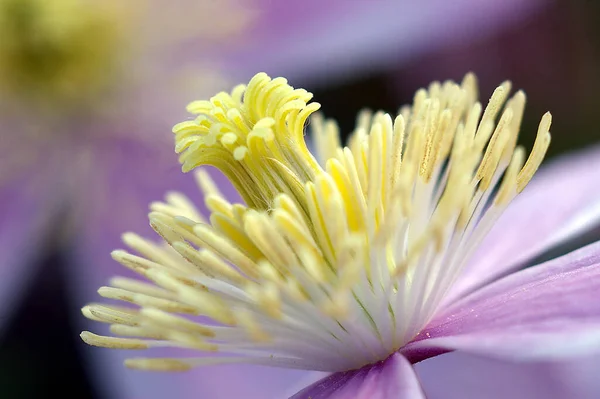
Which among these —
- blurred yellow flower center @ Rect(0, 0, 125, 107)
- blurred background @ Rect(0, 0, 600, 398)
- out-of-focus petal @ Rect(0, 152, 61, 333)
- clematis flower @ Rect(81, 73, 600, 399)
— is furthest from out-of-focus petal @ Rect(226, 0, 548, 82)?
clematis flower @ Rect(81, 73, 600, 399)

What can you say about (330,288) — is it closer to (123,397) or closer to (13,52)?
(123,397)

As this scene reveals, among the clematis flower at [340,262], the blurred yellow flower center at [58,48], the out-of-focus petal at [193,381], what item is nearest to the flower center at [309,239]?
the clematis flower at [340,262]

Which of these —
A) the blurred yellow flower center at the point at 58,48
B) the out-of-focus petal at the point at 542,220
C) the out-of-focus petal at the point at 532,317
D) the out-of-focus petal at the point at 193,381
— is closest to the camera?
the out-of-focus petal at the point at 532,317

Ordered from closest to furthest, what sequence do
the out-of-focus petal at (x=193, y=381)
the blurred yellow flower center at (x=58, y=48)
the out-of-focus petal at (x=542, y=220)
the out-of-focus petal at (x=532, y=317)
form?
the out-of-focus petal at (x=532, y=317) < the out-of-focus petal at (x=542, y=220) < the out-of-focus petal at (x=193, y=381) < the blurred yellow flower center at (x=58, y=48)

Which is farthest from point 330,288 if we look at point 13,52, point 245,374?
point 13,52

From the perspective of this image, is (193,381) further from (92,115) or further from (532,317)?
(532,317)

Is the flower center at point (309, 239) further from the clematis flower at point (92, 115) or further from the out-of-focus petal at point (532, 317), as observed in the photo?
the clematis flower at point (92, 115)

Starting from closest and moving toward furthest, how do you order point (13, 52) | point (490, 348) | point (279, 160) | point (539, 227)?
point (490, 348), point (279, 160), point (539, 227), point (13, 52)
